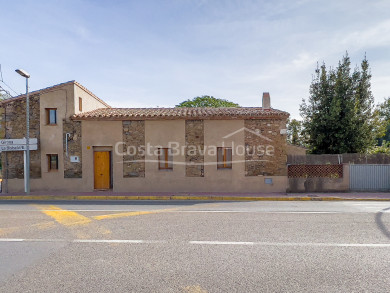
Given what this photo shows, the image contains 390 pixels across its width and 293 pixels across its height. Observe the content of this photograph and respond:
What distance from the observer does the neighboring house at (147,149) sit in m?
12.3

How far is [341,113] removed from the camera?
16219mm

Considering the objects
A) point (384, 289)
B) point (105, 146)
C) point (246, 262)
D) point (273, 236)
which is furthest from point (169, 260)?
point (105, 146)

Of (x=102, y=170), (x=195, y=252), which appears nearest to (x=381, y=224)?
(x=195, y=252)

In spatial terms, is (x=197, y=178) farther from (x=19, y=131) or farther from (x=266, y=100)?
(x=19, y=131)

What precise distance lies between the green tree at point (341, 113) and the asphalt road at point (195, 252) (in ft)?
32.6

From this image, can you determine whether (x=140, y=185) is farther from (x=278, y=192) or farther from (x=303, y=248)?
(x=303, y=248)

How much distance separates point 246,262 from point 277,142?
30.0 feet

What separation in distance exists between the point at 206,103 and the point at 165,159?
76.6ft

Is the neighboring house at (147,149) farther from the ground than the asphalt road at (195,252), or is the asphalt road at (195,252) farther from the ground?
the neighboring house at (147,149)

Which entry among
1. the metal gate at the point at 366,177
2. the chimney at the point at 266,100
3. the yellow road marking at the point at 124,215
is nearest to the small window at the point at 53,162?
the yellow road marking at the point at 124,215

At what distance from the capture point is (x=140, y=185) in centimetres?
1236

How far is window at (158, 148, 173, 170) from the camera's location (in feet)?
41.1

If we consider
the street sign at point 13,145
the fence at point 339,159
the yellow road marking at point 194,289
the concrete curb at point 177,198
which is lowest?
the concrete curb at point 177,198

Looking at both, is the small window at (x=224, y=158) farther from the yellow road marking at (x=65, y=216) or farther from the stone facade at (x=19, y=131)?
the stone facade at (x=19, y=131)
